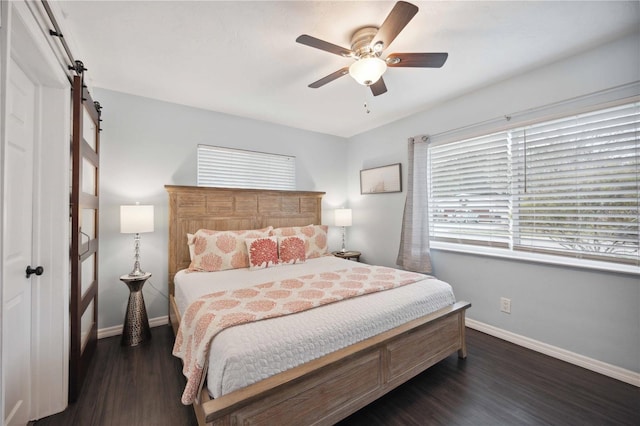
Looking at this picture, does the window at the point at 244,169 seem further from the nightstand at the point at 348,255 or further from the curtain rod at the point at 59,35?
the curtain rod at the point at 59,35

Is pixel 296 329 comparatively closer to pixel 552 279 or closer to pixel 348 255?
pixel 552 279

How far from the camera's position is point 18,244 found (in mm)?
1463

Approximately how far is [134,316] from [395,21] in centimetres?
321

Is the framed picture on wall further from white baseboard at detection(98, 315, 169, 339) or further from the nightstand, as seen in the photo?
white baseboard at detection(98, 315, 169, 339)

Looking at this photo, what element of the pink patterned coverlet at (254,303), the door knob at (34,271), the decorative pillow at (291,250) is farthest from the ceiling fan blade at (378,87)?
the door knob at (34,271)

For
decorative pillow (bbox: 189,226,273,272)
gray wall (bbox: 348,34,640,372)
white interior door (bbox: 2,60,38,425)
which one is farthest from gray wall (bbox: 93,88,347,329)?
gray wall (bbox: 348,34,640,372)

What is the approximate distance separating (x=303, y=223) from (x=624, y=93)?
3.39 meters

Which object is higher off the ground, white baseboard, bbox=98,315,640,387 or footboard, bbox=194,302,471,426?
footboard, bbox=194,302,471,426

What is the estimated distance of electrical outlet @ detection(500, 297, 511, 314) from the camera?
2582 mm

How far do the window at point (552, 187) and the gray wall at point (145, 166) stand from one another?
9.22 ft

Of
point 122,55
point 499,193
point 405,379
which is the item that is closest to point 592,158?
point 499,193

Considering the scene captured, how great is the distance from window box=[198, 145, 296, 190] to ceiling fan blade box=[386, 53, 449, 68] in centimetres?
231

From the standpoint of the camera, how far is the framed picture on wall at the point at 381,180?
12.0 feet

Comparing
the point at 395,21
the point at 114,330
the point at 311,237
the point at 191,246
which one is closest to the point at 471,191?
the point at 311,237
